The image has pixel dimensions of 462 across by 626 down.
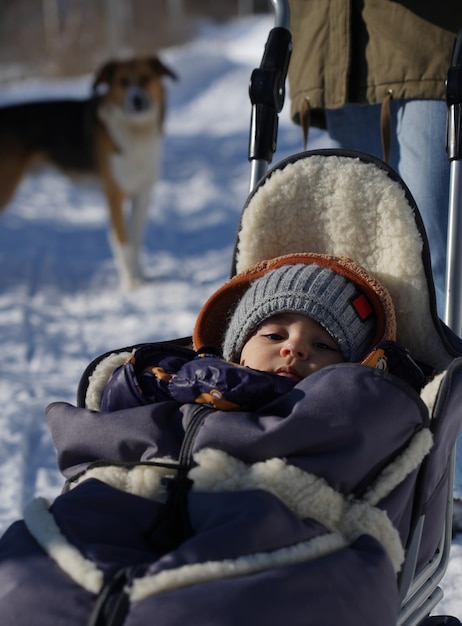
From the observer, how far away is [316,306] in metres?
1.95

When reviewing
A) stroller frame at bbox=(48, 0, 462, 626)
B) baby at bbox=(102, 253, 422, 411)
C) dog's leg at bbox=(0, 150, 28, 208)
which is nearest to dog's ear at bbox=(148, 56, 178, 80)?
dog's leg at bbox=(0, 150, 28, 208)

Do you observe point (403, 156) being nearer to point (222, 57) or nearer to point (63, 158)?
point (63, 158)

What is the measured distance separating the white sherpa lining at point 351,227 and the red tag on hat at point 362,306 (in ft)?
0.24

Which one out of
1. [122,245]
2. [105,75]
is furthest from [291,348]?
[105,75]

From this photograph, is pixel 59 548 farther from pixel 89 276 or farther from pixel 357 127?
pixel 89 276

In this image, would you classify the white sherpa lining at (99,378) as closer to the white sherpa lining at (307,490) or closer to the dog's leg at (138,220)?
the white sherpa lining at (307,490)

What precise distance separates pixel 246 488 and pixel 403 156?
1326mm

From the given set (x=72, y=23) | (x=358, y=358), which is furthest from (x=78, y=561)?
(x=72, y=23)

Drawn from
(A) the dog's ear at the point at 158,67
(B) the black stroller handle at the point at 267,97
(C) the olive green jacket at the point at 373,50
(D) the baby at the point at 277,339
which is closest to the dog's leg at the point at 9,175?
(A) the dog's ear at the point at 158,67

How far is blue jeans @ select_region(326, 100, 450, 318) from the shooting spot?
2.28 meters

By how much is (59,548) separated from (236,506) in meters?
0.27

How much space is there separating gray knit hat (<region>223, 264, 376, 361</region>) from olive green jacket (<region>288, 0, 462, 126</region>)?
63cm

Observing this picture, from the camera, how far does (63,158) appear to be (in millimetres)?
6832

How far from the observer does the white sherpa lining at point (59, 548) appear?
1168mm
